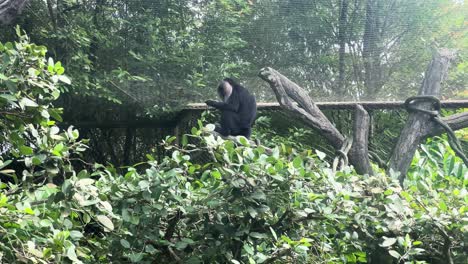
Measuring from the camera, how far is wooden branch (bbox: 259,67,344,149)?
340 cm

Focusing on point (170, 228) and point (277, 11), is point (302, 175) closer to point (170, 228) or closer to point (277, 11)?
point (170, 228)

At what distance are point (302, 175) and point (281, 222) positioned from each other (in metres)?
0.21

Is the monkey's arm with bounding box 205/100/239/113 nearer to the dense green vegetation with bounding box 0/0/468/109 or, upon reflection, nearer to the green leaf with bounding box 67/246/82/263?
the dense green vegetation with bounding box 0/0/468/109

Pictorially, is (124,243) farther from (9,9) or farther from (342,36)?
(342,36)

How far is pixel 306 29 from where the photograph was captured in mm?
5453

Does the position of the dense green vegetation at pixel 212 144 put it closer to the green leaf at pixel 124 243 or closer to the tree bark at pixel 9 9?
the green leaf at pixel 124 243

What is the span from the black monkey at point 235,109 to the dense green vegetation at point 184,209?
11.2 feet

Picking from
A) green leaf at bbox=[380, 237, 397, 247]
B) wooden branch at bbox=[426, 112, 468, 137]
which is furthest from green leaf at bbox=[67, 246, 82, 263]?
wooden branch at bbox=[426, 112, 468, 137]

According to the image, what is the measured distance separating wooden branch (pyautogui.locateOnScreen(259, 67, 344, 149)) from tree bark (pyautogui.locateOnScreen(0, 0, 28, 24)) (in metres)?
1.48

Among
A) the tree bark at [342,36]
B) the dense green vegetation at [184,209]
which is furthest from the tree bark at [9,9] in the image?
the tree bark at [342,36]

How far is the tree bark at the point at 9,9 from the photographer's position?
2299mm

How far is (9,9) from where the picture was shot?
232 cm

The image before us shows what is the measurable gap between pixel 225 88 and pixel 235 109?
241 millimetres

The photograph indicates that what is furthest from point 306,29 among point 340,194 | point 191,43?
point 340,194
